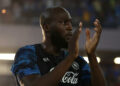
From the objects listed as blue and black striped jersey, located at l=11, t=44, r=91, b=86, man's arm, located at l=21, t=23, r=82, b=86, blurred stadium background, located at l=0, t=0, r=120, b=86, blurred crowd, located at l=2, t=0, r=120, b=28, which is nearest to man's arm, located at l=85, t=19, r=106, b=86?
blue and black striped jersey, located at l=11, t=44, r=91, b=86

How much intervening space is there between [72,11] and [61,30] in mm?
8768

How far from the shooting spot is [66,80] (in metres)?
3.11

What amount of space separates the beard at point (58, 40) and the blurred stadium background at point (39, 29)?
7752 mm

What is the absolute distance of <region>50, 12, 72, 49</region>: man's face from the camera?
10.2 ft

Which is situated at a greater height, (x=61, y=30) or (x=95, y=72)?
(x=61, y=30)

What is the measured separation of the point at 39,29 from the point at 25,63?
8432 mm

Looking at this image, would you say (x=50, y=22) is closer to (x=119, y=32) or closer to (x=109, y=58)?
(x=119, y=32)

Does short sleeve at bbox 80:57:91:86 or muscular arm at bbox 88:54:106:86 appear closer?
muscular arm at bbox 88:54:106:86

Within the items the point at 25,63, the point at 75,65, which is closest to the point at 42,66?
the point at 25,63

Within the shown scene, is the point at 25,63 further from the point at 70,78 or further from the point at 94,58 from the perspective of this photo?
the point at 94,58

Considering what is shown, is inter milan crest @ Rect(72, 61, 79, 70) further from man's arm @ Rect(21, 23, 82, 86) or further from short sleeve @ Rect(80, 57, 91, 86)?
man's arm @ Rect(21, 23, 82, 86)

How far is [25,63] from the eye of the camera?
3010 millimetres

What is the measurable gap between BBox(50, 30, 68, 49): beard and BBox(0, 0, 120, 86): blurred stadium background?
25.4ft

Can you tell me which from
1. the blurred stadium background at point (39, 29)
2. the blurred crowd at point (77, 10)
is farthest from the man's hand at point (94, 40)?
the blurred crowd at point (77, 10)
